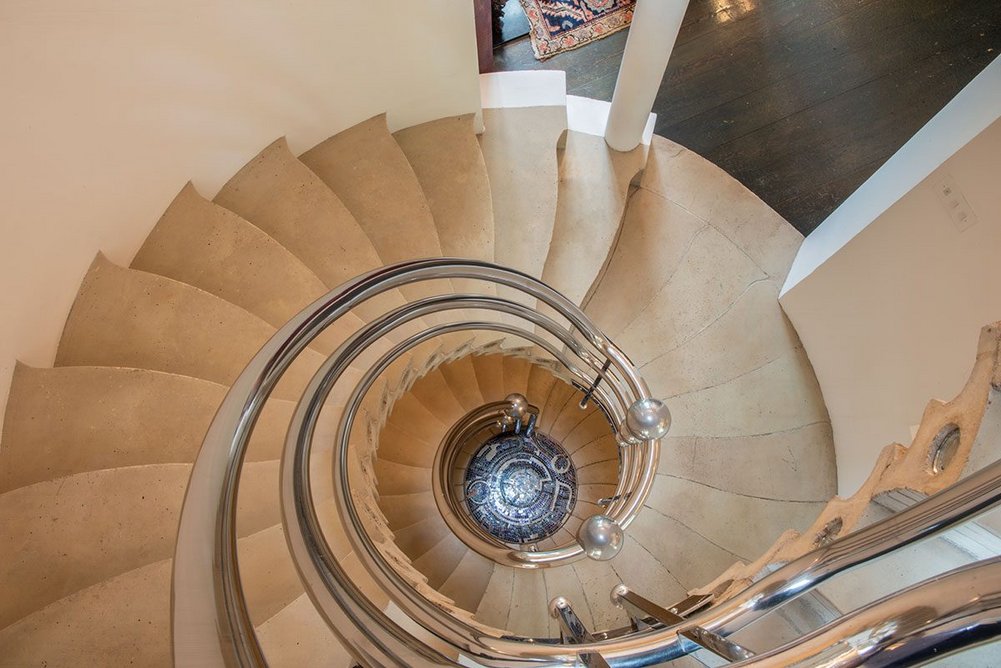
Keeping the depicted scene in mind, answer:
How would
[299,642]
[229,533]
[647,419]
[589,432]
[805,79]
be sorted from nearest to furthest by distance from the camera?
[229,533] → [299,642] → [647,419] → [805,79] → [589,432]

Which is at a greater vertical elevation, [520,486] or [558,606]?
[520,486]

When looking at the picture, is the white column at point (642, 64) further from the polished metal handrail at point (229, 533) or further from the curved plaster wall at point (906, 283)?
the polished metal handrail at point (229, 533)

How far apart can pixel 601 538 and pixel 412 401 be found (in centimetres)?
285

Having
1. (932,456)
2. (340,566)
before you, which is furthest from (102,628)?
(932,456)

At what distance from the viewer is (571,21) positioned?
518 centimetres

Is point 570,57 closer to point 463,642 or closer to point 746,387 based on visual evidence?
point 746,387

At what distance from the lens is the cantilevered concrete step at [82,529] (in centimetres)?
209

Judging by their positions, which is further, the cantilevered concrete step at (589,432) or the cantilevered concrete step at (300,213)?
the cantilevered concrete step at (589,432)

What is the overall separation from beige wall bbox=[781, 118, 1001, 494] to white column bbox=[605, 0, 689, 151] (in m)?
1.66

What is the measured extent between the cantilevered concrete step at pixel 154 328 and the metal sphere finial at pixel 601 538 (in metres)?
→ 1.93

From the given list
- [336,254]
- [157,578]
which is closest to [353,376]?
[336,254]

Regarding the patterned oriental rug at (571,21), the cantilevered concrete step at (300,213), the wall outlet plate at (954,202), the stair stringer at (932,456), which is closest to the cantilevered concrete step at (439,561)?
the cantilevered concrete step at (300,213)

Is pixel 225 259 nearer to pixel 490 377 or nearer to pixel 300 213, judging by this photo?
pixel 300 213

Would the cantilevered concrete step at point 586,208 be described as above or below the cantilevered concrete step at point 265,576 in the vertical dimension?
above
